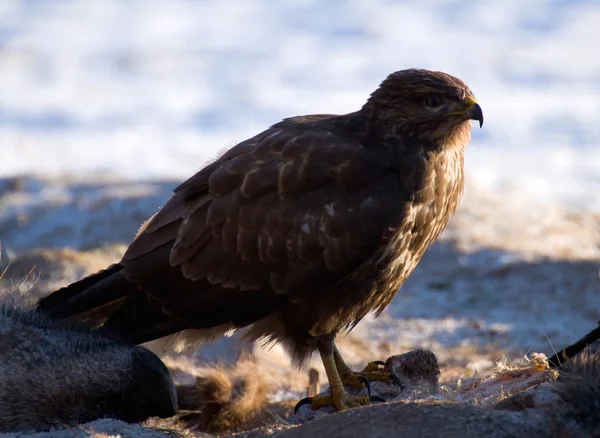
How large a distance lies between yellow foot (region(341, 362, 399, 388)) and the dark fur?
0.42m

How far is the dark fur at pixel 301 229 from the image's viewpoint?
5.98 m

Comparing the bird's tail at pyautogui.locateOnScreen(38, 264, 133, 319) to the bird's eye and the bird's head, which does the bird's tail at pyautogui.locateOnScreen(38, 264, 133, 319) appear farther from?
the bird's eye

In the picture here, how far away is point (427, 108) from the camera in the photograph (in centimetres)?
627

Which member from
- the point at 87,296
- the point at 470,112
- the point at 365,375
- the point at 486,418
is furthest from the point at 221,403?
the point at 486,418

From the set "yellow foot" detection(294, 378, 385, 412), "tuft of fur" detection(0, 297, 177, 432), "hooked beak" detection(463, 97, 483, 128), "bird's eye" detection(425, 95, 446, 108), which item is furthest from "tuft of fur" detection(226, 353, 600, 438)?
"bird's eye" detection(425, 95, 446, 108)

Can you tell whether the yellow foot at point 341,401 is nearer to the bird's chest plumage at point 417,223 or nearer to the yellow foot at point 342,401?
the yellow foot at point 342,401

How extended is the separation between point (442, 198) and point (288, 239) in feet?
3.14

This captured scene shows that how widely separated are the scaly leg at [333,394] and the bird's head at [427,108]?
135 centimetres

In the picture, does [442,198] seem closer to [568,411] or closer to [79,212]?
[568,411]

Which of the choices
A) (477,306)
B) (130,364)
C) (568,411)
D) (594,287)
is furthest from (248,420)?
(594,287)

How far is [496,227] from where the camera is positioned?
12.7m

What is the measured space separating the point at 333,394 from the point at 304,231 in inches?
38.2

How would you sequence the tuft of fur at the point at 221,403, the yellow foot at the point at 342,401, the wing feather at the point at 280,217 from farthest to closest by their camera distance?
1. the tuft of fur at the point at 221,403
2. the yellow foot at the point at 342,401
3. the wing feather at the point at 280,217

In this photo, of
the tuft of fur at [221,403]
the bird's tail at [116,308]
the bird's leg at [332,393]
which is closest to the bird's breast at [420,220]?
the bird's leg at [332,393]
